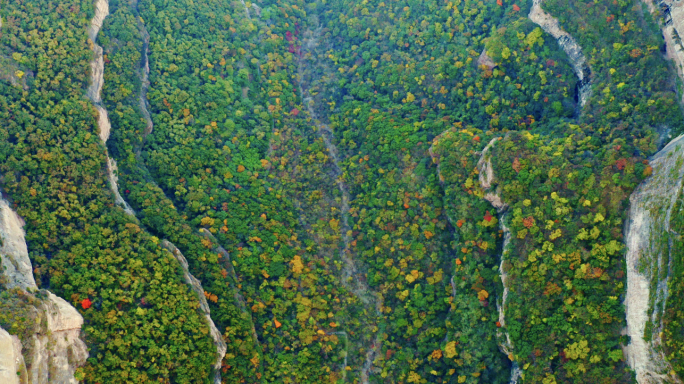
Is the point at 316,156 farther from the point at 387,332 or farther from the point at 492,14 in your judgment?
the point at 492,14

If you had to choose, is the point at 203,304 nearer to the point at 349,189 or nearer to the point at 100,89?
the point at 349,189

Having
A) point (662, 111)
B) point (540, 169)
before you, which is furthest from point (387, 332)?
point (662, 111)

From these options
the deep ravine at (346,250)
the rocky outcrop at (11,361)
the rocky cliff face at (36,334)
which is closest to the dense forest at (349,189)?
the deep ravine at (346,250)

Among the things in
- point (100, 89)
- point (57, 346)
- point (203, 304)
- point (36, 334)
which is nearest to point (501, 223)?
point (203, 304)

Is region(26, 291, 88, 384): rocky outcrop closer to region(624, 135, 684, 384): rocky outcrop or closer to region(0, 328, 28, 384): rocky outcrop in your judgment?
region(0, 328, 28, 384): rocky outcrop

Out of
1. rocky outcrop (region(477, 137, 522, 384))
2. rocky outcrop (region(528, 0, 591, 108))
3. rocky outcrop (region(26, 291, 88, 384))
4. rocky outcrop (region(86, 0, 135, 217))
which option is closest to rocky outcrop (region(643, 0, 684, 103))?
rocky outcrop (region(528, 0, 591, 108))

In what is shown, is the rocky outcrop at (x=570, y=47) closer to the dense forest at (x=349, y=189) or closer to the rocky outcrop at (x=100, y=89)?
the dense forest at (x=349, y=189)
